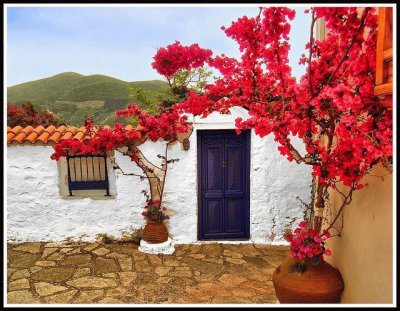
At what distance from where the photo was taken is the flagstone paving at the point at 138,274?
15.1 ft

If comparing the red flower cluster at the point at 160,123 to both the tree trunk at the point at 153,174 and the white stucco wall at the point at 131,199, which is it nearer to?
the white stucco wall at the point at 131,199

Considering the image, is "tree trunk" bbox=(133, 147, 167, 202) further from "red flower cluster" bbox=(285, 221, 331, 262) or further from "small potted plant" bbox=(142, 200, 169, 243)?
"red flower cluster" bbox=(285, 221, 331, 262)

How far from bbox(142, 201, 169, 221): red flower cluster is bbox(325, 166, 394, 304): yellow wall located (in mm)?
3296

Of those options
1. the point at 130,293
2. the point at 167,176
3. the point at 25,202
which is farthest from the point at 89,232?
the point at 130,293

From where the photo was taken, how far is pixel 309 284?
141 inches

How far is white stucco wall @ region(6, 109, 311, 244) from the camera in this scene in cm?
649

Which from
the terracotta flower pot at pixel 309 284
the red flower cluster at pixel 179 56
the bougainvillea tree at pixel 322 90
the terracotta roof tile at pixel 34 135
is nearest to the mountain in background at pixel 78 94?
the red flower cluster at pixel 179 56

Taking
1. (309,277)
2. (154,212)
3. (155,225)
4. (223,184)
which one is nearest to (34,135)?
(154,212)

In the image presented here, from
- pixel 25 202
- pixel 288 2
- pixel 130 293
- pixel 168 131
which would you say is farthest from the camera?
pixel 25 202

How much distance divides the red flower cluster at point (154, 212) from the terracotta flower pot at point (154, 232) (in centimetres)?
9

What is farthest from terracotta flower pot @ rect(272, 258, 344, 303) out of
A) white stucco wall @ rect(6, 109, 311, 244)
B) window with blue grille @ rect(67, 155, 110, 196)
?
window with blue grille @ rect(67, 155, 110, 196)

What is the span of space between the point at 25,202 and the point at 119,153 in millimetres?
2077

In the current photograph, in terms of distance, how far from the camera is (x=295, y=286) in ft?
11.9

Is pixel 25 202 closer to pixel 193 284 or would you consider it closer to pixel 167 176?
pixel 167 176
